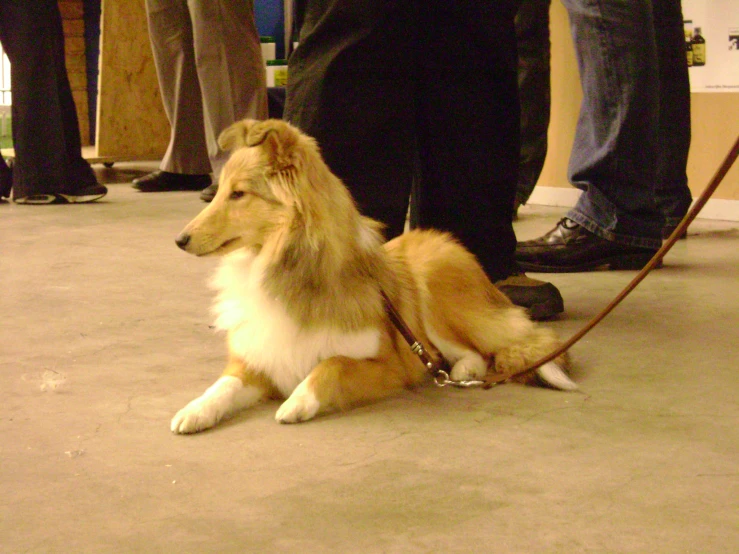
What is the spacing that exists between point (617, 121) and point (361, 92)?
121 centimetres

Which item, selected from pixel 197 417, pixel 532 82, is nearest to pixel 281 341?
pixel 197 417

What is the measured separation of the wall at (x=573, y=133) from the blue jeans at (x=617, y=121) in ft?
4.61

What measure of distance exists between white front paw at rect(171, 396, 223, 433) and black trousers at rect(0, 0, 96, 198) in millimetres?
3501

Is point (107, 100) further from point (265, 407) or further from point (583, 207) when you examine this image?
point (265, 407)

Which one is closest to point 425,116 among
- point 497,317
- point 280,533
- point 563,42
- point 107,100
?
point 497,317

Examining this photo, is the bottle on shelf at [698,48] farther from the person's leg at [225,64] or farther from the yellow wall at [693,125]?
the person's leg at [225,64]

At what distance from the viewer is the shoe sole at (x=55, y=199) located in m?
5.30

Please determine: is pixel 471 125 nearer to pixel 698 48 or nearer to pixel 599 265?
pixel 599 265

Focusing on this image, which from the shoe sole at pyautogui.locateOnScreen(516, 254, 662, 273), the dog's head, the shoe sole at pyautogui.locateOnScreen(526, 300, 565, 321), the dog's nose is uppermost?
the dog's head

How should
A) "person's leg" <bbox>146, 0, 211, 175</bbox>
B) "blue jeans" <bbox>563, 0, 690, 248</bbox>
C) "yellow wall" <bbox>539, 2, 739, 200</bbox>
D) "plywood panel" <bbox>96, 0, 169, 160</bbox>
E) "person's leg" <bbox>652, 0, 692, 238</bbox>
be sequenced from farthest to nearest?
Answer: 1. "plywood panel" <bbox>96, 0, 169, 160</bbox>
2. "person's leg" <bbox>146, 0, 211, 175</bbox>
3. "yellow wall" <bbox>539, 2, 739, 200</bbox>
4. "person's leg" <bbox>652, 0, 692, 238</bbox>
5. "blue jeans" <bbox>563, 0, 690, 248</bbox>

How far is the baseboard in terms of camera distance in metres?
4.86

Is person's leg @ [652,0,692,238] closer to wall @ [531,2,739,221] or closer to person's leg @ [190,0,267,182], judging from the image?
wall @ [531,2,739,221]

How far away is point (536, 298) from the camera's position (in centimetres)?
284

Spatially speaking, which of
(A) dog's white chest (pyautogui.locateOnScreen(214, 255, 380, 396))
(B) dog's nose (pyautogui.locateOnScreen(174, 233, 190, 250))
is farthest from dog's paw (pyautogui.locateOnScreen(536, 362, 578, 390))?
(B) dog's nose (pyautogui.locateOnScreen(174, 233, 190, 250))
